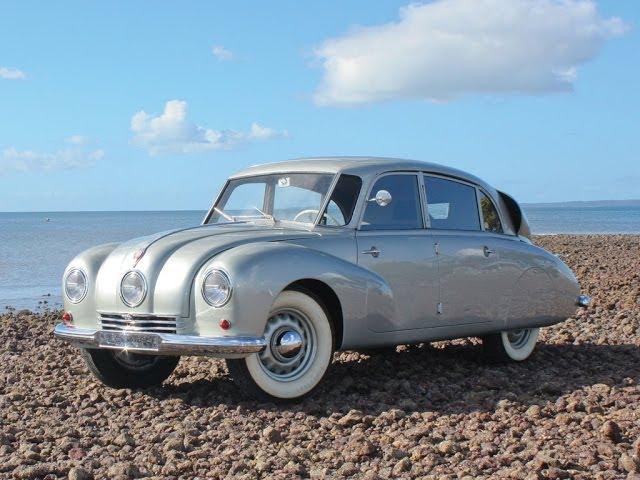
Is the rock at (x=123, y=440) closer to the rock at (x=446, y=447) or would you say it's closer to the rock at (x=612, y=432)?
the rock at (x=446, y=447)

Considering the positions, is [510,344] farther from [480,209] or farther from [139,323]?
[139,323]

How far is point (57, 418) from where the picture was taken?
6449mm

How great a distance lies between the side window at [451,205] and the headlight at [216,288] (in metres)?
2.23

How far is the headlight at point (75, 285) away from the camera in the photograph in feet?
22.4

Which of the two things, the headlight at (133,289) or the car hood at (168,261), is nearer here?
the car hood at (168,261)

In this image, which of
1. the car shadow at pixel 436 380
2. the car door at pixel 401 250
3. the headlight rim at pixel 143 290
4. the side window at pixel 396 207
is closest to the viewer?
the headlight rim at pixel 143 290

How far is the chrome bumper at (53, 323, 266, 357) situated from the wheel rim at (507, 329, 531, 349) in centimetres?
318

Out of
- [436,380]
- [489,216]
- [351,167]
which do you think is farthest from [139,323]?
[489,216]

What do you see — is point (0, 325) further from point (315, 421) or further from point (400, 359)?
point (315, 421)

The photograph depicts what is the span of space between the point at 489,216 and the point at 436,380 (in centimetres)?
171

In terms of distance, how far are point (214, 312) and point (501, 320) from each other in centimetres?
294

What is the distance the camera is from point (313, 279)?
6.43 metres

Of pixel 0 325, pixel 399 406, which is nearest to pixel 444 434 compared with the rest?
pixel 399 406

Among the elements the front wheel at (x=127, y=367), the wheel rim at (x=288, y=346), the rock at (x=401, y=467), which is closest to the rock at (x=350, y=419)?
the wheel rim at (x=288, y=346)
